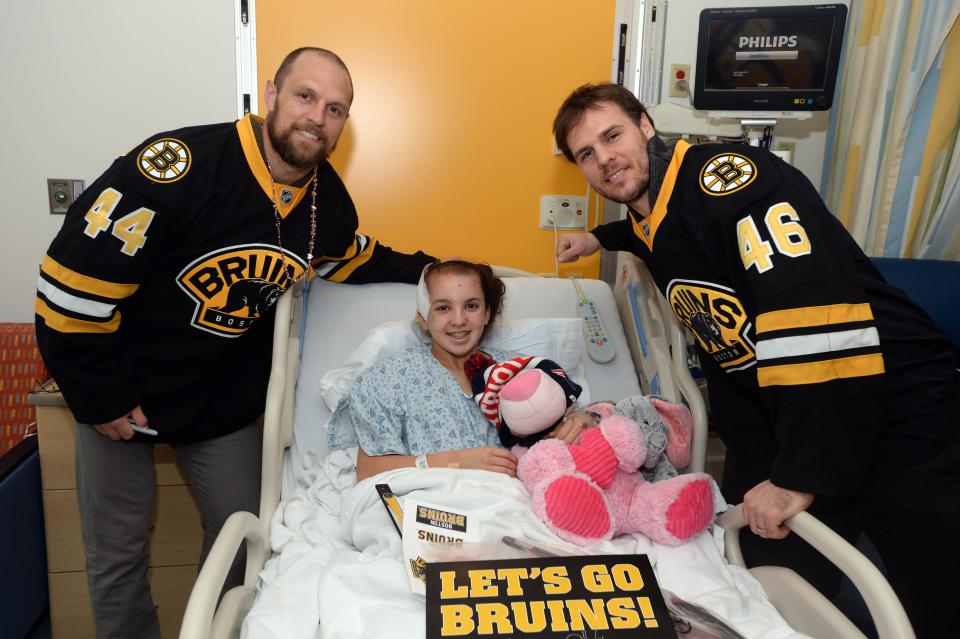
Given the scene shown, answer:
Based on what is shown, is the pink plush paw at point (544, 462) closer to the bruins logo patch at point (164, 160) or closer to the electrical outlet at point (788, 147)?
the bruins logo patch at point (164, 160)

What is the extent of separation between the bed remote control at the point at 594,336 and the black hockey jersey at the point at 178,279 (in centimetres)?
85

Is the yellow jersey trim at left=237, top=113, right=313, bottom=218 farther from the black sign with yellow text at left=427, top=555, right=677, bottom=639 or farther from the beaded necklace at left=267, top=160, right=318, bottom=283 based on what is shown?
the black sign with yellow text at left=427, top=555, right=677, bottom=639

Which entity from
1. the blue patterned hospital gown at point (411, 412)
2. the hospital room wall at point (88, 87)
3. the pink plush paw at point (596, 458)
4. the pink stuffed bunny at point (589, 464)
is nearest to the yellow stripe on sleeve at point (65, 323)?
Result: the blue patterned hospital gown at point (411, 412)

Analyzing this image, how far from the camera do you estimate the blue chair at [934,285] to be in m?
1.96

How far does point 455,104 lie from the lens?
2.61 metres

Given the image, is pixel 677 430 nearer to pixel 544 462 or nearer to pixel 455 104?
pixel 544 462

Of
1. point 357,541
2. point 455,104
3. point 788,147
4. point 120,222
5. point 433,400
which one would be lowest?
point 357,541

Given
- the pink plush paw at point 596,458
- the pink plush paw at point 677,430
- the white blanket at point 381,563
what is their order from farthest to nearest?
the pink plush paw at point 677,430 < the pink plush paw at point 596,458 < the white blanket at point 381,563

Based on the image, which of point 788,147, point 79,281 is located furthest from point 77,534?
point 788,147

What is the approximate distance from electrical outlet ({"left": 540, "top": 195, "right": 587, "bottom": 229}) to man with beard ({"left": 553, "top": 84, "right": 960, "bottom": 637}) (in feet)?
3.27

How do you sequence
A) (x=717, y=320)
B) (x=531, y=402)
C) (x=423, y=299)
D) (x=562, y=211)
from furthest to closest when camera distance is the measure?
(x=562, y=211) → (x=423, y=299) → (x=531, y=402) → (x=717, y=320)

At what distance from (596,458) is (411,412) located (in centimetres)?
51

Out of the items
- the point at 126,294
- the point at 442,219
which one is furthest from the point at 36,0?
the point at 442,219

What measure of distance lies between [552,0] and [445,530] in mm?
2173
